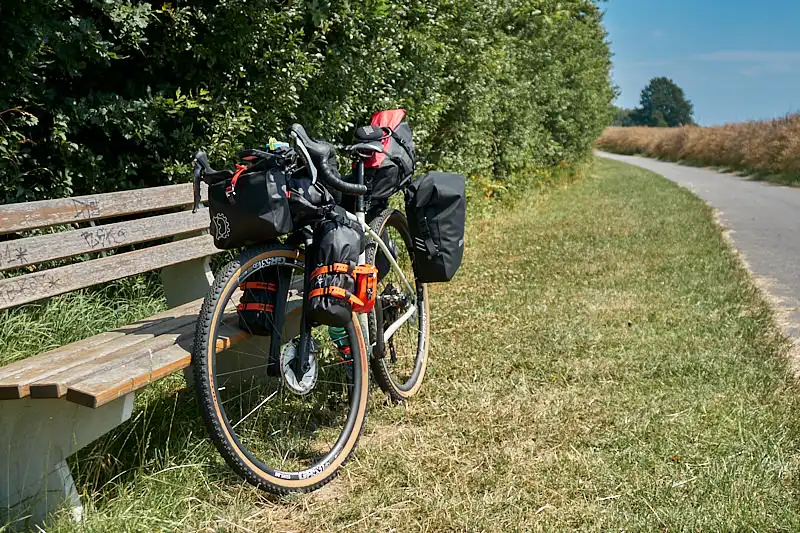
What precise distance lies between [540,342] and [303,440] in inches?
83.3

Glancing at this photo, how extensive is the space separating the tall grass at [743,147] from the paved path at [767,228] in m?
1.44

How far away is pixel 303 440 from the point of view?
138 inches

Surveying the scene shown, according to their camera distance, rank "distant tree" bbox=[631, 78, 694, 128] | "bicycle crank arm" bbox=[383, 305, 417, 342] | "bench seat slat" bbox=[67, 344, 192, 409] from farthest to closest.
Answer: "distant tree" bbox=[631, 78, 694, 128] < "bicycle crank arm" bbox=[383, 305, 417, 342] < "bench seat slat" bbox=[67, 344, 192, 409]

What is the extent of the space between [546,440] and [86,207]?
246 cm

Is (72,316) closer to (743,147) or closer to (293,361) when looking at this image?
(293,361)

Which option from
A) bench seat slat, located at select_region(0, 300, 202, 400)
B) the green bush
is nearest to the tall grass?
the green bush

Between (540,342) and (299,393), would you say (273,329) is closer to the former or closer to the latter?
(299,393)

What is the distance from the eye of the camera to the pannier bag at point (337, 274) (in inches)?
121

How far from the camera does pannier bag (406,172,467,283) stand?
159 inches

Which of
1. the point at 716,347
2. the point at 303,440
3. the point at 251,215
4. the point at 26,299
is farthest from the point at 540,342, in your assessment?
the point at 26,299

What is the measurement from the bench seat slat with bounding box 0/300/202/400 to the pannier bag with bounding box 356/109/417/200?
1.09 m

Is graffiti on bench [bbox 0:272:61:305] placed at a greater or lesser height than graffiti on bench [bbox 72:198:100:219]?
lesser

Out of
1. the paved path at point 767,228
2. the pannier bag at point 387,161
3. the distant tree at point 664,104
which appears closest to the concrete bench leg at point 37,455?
the pannier bag at point 387,161

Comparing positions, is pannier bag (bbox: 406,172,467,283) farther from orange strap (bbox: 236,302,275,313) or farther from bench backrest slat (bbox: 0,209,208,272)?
bench backrest slat (bbox: 0,209,208,272)
